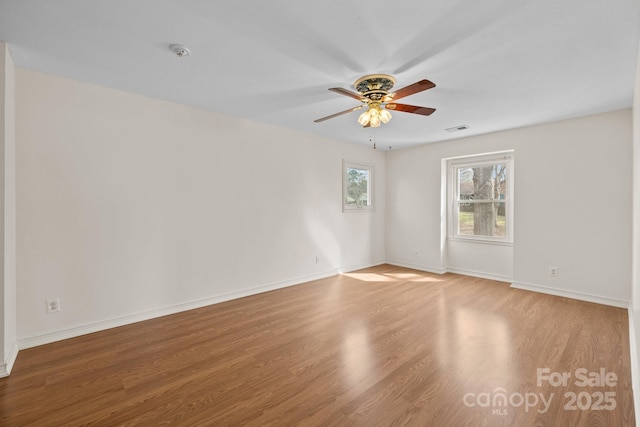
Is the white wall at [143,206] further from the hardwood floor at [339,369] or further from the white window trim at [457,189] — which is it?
the white window trim at [457,189]

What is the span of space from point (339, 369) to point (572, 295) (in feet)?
12.0

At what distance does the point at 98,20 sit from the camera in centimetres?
189

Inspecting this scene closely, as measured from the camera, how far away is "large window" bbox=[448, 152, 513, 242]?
4938mm

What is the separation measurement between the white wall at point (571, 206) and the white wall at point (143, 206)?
3.13 m

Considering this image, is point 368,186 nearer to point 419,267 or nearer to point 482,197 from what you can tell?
point 419,267

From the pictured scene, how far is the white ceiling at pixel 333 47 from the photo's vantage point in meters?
1.79

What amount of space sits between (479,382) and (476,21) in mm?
2457

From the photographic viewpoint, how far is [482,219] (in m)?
5.23

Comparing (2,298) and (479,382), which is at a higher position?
(2,298)

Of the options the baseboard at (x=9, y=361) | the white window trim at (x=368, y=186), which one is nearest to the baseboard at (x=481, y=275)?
the white window trim at (x=368, y=186)

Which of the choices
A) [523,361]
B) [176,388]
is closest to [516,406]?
[523,361]

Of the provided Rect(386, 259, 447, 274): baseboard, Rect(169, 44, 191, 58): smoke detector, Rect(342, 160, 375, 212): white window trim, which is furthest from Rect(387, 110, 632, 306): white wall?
Rect(169, 44, 191, 58): smoke detector

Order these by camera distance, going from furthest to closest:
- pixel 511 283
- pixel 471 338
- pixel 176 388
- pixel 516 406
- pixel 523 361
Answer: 1. pixel 511 283
2. pixel 471 338
3. pixel 523 361
4. pixel 176 388
5. pixel 516 406

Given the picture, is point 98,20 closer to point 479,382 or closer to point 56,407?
point 56,407
